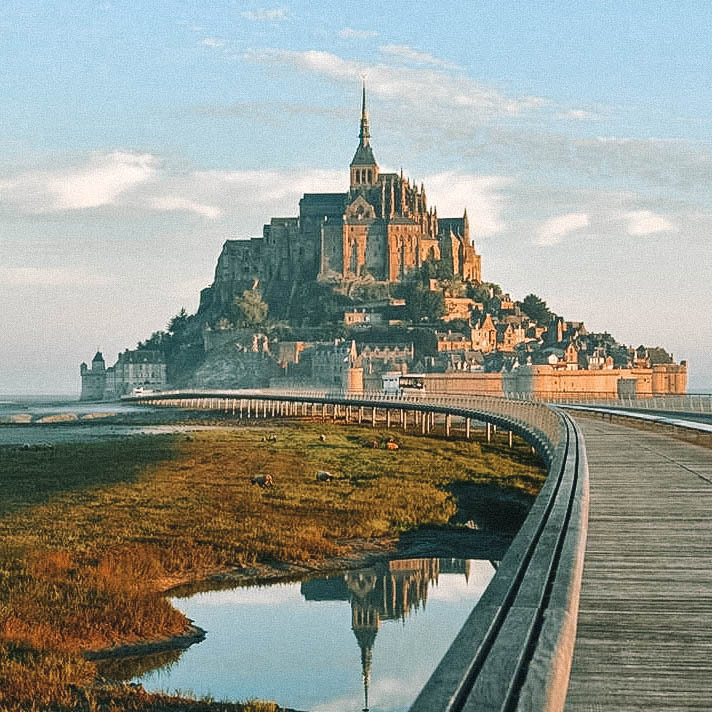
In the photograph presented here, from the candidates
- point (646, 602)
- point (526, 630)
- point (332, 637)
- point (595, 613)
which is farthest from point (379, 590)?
point (526, 630)

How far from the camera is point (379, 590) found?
20.0 meters

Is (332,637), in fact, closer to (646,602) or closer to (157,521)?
(157,521)

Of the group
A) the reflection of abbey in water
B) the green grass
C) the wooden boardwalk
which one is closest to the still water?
the reflection of abbey in water

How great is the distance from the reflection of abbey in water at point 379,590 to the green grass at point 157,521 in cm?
124

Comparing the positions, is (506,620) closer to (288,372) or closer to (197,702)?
(197,702)

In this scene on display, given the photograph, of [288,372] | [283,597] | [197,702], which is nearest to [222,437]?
[283,597]

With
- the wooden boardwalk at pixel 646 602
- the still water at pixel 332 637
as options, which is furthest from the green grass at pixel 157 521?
the wooden boardwalk at pixel 646 602

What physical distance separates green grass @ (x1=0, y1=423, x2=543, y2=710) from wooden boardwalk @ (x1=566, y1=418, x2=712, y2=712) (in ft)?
17.4

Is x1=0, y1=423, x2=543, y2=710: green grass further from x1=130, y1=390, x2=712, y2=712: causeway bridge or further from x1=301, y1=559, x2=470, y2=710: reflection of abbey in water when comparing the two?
x1=130, y1=390, x2=712, y2=712: causeway bridge

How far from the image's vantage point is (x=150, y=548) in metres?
20.7

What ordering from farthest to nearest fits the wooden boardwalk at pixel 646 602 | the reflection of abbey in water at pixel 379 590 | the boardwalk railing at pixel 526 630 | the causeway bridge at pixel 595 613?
the reflection of abbey in water at pixel 379 590
the wooden boardwalk at pixel 646 602
the causeway bridge at pixel 595 613
the boardwalk railing at pixel 526 630

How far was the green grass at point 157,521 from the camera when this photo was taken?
45.9 ft

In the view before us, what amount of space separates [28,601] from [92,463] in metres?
28.6

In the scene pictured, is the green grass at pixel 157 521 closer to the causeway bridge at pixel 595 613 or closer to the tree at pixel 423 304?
the causeway bridge at pixel 595 613
